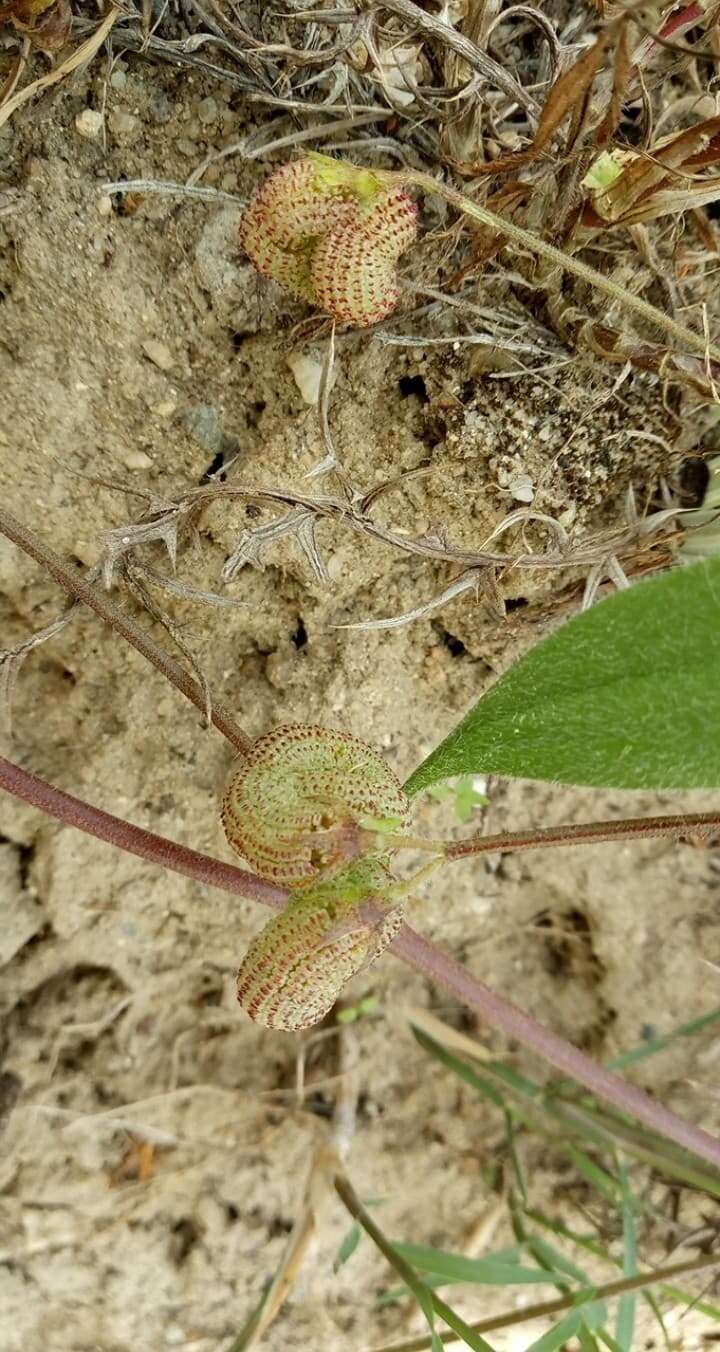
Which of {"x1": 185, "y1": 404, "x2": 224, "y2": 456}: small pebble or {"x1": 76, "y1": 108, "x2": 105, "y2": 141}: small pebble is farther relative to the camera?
{"x1": 185, "y1": 404, "x2": 224, "y2": 456}: small pebble

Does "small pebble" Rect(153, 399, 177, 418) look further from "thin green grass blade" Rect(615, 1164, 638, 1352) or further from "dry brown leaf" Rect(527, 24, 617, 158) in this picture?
"thin green grass blade" Rect(615, 1164, 638, 1352)

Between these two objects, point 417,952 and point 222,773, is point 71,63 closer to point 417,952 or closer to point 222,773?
point 222,773

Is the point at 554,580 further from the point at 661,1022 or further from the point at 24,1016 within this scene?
the point at 24,1016

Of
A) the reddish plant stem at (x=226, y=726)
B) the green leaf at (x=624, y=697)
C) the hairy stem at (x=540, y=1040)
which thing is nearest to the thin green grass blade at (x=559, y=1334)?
the hairy stem at (x=540, y=1040)

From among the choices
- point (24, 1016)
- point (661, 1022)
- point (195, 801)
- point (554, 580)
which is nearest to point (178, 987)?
point (24, 1016)

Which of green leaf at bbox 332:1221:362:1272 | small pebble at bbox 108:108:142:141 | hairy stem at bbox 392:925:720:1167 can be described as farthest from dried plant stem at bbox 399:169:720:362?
green leaf at bbox 332:1221:362:1272

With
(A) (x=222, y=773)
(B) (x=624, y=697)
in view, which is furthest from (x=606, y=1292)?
(B) (x=624, y=697)

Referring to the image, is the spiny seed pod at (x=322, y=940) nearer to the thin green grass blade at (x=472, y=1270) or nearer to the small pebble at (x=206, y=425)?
the small pebble at (x=206, y=425)
